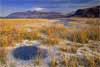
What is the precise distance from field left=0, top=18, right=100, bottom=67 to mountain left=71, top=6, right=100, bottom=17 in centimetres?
4

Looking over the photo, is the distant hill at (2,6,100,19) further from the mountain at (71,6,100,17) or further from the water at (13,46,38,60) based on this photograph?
the water at (13,46,38,60)

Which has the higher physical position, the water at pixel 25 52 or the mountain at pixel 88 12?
the mountain at pixel 88 12

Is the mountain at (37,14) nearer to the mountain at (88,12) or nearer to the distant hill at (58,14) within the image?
the distant hill at (58,14)

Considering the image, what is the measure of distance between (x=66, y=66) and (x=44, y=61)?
22 cm

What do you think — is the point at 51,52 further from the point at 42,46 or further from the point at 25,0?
the point at 25,0

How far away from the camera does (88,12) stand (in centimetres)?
210

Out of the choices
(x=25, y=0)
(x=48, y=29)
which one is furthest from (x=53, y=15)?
(x=25, y=0)

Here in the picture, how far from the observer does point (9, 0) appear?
6.83ft

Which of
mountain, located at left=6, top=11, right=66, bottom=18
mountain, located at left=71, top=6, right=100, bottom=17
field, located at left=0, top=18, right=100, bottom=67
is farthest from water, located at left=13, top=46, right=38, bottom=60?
mountain, located at left=71, top=6, right=100, bottom=17

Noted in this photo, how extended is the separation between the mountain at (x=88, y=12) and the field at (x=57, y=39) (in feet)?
0.14

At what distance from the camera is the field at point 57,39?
6.53 feet

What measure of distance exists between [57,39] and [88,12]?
438 mm

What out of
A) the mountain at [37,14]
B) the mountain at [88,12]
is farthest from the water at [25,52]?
the mountain at [88,12]

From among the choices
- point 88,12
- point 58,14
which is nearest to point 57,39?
point 58,14
